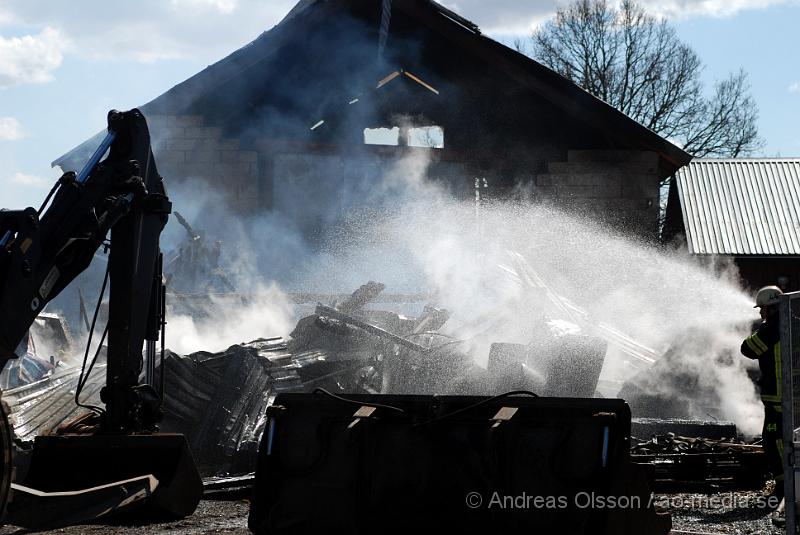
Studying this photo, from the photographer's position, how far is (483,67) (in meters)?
19.7

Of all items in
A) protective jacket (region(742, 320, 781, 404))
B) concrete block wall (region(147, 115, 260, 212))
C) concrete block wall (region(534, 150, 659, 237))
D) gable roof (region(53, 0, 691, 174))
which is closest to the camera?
protective jacket (region(742, 320, 781, 404))

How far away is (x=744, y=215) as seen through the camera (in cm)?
2572

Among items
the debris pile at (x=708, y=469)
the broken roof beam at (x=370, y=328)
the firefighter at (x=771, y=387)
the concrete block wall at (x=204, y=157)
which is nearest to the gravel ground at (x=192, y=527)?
the debris pile at (x=708, y=469)

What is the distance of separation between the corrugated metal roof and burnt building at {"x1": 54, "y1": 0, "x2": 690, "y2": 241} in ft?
18.9

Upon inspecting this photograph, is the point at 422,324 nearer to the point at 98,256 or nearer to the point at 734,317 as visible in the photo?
the point at 734,317

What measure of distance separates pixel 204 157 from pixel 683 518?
12754 mm

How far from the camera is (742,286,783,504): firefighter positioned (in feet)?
29.3

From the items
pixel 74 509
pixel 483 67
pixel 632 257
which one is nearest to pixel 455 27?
pixel 483 67

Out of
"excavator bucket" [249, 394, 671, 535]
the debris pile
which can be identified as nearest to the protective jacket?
the debris pile

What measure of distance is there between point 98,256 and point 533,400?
13.8 m

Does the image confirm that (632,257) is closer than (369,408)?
No

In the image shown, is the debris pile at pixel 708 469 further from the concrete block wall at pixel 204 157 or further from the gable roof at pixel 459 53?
the concrete block wall at pixel 204 157

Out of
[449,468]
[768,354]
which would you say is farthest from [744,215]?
[449,468]

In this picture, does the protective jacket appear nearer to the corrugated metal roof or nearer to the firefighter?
the firefighter
